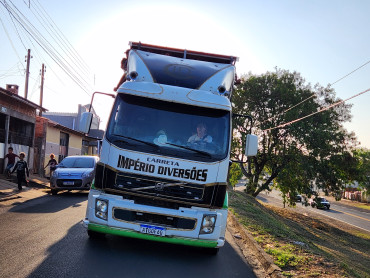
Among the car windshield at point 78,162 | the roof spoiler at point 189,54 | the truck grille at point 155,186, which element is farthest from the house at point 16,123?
the truck grille at point 155,186

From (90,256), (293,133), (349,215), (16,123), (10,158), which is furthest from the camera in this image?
(349,215)

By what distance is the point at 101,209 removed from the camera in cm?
531

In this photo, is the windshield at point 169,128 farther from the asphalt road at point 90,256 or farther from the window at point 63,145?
the window at point 63,145

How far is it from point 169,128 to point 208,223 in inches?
65.0

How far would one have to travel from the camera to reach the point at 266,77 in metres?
26.0

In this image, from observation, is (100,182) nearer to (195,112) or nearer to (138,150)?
(138,150)

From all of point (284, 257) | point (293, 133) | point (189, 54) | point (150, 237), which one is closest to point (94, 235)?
point (150, 237)

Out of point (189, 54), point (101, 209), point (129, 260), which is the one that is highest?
point (189, 54)

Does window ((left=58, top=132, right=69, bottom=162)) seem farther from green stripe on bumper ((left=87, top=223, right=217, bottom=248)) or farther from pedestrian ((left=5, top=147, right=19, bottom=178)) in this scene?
green stripe on bumper ((left=87, top=223, right=217, bottom=248))

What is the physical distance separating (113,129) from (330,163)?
20898 millimetres

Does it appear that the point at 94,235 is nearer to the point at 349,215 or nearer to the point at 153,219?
the point at 153,219

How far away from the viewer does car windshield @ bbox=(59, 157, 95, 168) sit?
48.1 ft

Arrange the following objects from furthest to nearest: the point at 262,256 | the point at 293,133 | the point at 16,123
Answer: the point at 293,133, the point at 16,123, the point at 262,256

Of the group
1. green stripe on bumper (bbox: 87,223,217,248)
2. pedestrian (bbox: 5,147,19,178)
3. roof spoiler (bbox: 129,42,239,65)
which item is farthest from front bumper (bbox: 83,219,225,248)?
pedestrian (bbox: 5,147,19,178)
